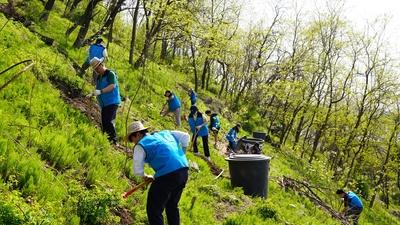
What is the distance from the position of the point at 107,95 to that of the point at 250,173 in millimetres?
3868

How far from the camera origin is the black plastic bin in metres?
10.7

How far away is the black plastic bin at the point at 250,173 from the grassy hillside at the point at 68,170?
13.1 inches

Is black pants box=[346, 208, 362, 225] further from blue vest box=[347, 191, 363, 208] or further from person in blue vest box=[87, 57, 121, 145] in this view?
person in blue vest box=[87, 57, 121, 145]

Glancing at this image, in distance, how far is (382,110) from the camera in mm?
38688

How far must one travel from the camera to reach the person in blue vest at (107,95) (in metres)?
8.89

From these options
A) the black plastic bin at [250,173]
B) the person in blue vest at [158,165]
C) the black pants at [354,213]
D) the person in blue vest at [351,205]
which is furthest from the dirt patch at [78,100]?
the black pants at [354,213]

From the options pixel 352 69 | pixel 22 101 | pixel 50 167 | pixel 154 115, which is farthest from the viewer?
pixel 352 69

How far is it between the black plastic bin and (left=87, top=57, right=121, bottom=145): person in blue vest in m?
3.08

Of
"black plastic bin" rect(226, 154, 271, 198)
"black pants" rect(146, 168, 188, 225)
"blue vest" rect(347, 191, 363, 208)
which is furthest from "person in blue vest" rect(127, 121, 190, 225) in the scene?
"blue vest" rect(347, 191, 363, 208)

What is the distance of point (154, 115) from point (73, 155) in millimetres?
8185

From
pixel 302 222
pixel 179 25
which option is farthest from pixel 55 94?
pixel 179 25

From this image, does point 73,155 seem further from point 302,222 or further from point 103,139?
point 302,222

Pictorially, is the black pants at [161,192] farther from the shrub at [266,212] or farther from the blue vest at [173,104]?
the blue vest at [173,104]

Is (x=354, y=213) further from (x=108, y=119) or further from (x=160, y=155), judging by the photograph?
(x=160, y=155)
